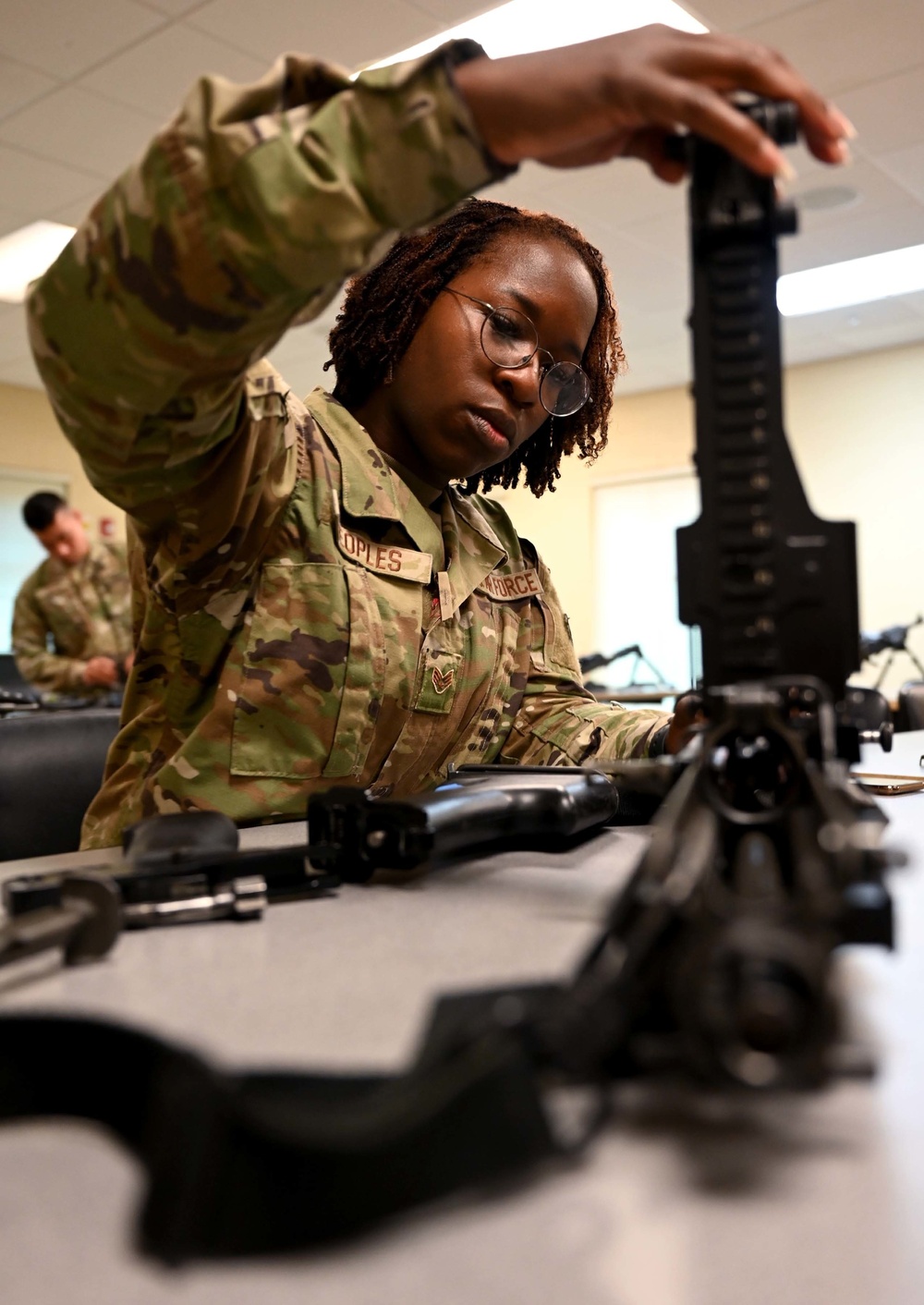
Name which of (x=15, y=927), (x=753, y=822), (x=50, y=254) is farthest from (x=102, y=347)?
(x=50, y=254)

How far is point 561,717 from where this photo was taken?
1248 mm

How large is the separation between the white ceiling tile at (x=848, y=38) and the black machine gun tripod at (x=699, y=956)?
2.83 meters

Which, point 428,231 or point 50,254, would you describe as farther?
point 50,254

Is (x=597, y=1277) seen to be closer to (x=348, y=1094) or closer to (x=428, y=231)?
(x=348, y=1094)

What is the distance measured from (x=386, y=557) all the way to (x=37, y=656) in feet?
11.5

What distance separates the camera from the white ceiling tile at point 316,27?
2.72 metres

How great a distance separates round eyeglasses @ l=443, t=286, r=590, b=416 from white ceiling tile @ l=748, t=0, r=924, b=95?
2.27 metres

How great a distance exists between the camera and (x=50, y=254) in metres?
4.44

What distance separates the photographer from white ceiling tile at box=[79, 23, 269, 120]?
2.89 m

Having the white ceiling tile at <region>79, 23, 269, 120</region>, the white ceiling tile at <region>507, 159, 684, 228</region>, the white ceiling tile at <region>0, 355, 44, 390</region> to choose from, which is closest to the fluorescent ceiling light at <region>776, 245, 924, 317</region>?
the white ceiling tile at <region>507, 159, 684, 228</region>

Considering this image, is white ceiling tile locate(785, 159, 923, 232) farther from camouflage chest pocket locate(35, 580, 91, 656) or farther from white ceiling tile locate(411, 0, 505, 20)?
camouflage chest pocket locate(35, 580, 91, 656)

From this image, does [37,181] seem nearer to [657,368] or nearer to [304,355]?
[304,355]

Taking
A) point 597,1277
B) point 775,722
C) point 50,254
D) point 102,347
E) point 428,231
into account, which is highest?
point 50,254

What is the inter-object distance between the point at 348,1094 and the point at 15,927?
0.64 feet
